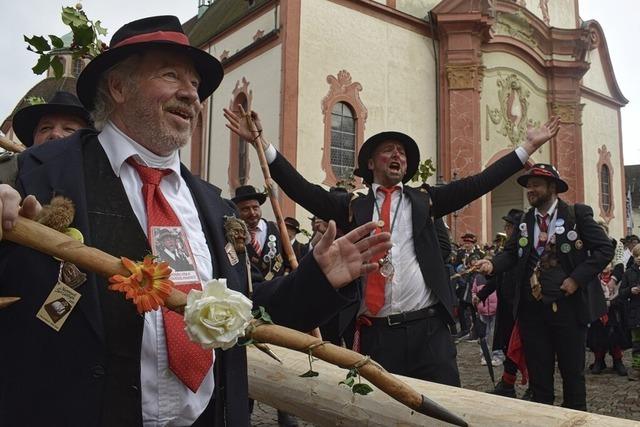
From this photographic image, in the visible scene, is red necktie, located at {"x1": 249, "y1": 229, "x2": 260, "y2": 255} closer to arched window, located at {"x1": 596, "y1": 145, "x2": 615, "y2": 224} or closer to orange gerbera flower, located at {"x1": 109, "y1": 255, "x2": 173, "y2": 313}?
orange gerbera flower, located at {"x1": 109, "y1": 255, "x2": 173, "y2": 313}

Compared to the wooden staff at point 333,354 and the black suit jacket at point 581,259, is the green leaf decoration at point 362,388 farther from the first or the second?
the black suit jacket at point 581,259

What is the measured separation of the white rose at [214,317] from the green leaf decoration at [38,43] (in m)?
1.63

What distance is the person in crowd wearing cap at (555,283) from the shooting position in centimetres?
516

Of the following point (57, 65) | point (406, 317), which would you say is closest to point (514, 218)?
point (406, 317)

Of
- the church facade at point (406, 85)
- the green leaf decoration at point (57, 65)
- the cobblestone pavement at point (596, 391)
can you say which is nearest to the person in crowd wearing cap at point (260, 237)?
the cobblestone pavement at point (596, 391)

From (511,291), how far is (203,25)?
23.2 metres

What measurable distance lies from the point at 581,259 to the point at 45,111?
439 centimetres

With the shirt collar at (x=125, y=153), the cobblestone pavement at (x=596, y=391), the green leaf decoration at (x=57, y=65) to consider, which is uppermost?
the green leaf decoration at (x=57, y=65)

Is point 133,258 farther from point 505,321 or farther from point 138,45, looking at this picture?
point 505,321

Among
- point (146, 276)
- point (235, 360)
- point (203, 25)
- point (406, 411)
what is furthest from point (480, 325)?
point (203, 25)

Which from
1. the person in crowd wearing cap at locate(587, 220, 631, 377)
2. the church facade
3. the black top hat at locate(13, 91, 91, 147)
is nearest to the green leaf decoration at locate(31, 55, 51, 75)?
the black top hat at locate(13, 91, 91, 147)

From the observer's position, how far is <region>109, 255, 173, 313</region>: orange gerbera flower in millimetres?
1638

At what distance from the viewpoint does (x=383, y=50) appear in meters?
18.4

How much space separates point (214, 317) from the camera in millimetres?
1653
